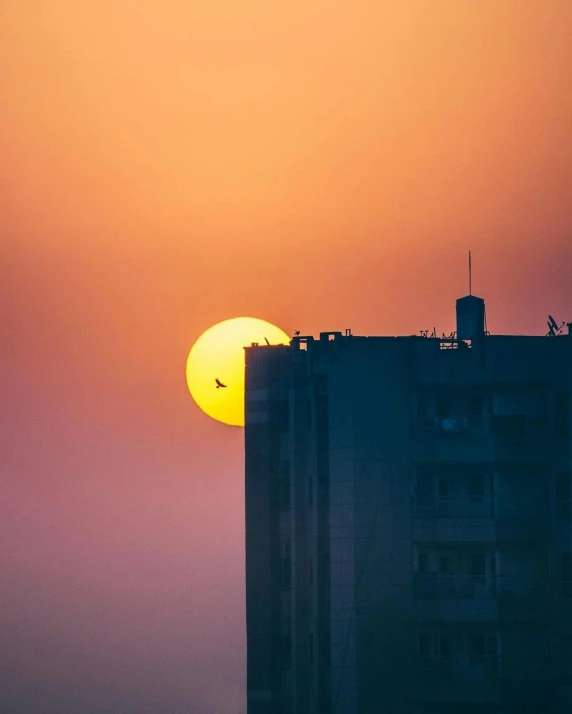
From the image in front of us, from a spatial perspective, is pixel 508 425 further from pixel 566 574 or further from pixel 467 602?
pixel 467 602

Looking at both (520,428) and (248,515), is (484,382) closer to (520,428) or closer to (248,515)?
(520,428)

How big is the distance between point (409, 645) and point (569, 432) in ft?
38.4

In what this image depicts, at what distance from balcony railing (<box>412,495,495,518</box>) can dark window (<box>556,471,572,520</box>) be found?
2911 millimetres

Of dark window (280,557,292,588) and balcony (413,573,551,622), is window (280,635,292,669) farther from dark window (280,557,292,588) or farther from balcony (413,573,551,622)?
balcony (413,573,551,622)

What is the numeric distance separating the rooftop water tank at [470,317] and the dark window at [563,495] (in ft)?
25.8

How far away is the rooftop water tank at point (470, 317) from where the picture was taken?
75312mm

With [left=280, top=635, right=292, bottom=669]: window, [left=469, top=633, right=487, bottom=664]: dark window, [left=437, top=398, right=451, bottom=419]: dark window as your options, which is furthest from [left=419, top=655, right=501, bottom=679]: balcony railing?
[left=437, top=398, right=451, bottom=419]: dark window

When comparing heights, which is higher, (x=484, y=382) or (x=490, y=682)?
(x=484, y=382)

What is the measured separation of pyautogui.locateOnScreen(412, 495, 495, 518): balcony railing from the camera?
70.8 meters

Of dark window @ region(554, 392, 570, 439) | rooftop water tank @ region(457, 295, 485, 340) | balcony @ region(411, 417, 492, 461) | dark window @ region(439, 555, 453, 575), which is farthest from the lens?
rooftop water tank @ region(457, 295, 485, 340)

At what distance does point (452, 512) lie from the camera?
233 feet

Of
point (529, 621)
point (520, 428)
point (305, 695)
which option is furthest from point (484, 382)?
point (305, 695)

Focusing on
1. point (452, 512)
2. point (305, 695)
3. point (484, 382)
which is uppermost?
point (484, 382)

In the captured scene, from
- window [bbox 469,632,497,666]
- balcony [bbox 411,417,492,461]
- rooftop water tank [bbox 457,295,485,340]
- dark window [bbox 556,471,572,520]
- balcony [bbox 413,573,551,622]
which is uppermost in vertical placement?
rooftop water tank [bbox 457,295,485,340]
